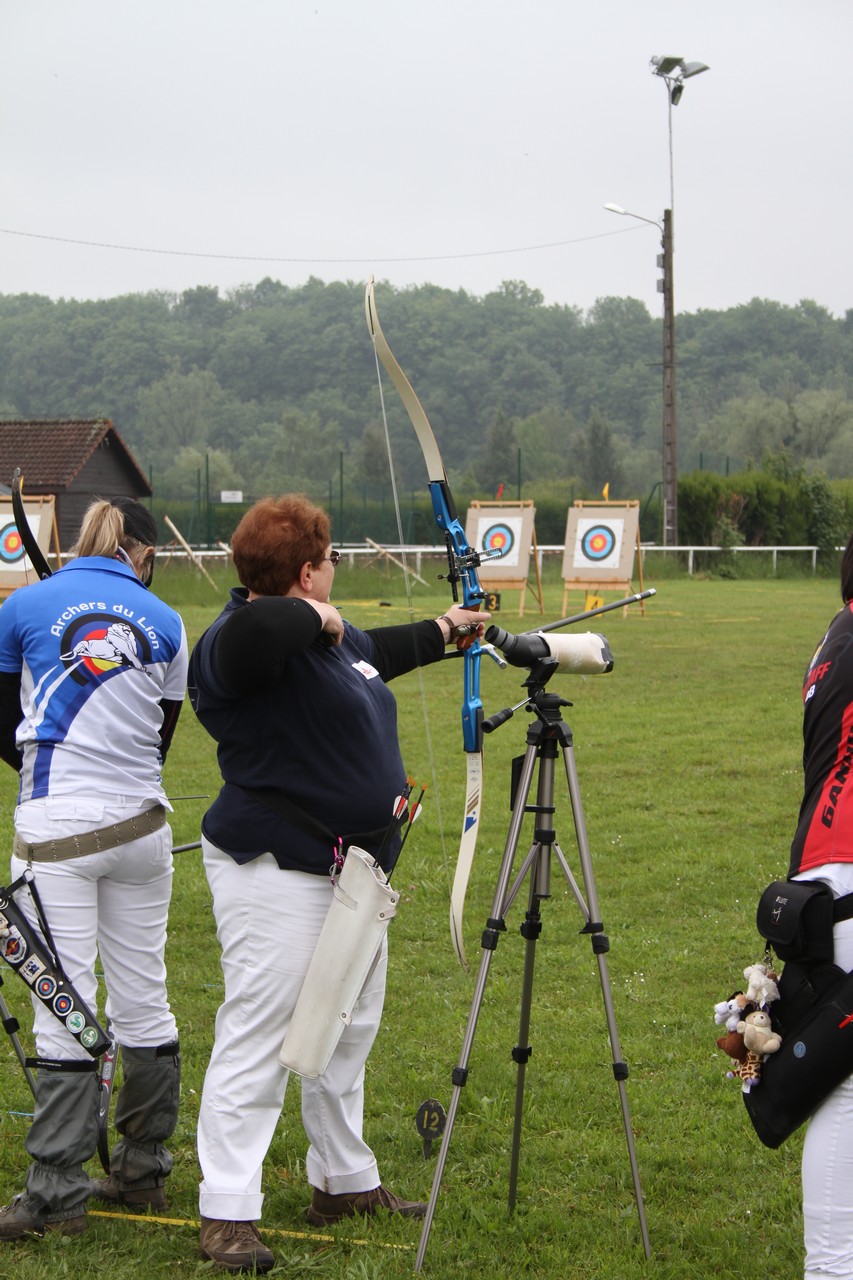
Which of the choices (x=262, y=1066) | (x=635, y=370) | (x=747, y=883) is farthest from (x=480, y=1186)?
(x=635, y=370)

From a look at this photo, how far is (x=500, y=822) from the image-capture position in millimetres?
7242

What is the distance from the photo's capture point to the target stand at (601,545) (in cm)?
2127

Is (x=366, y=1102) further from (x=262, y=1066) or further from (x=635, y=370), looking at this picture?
(x=635, y=370)

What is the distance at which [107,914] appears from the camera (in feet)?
10.8

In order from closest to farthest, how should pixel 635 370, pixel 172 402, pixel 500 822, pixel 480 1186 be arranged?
pixel 480 1186
pixel 500 822
pixel 172 402
pixel 635 370

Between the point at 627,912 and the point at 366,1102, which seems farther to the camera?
the point at 627,912

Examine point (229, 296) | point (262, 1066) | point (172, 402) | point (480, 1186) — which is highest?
point (229, 296)

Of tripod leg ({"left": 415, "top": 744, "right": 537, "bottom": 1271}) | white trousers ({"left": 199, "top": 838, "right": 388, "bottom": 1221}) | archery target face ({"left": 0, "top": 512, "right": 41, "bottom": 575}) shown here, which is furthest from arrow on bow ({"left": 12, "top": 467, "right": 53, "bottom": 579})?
archery target face ({"left": 0, "top": 512, "right": 41, "bottom": 575})

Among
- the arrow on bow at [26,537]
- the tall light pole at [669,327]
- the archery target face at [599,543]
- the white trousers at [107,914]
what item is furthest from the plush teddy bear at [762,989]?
the tall light pole at [669,327]

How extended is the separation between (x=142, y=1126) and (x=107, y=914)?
20.9 inches

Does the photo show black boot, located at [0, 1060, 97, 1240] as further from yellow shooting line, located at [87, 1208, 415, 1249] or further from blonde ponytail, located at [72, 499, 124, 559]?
blonde ponytail, located at [72, 499, 124, 559]

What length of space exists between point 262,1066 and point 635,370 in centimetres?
8711

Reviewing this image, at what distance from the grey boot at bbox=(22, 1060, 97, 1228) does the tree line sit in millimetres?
46996

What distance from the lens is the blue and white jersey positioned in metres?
3.18
